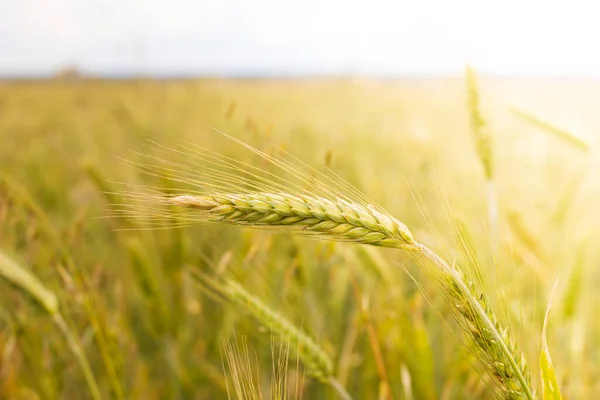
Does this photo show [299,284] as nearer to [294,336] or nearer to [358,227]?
[294,336]

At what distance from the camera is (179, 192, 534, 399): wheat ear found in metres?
0.59

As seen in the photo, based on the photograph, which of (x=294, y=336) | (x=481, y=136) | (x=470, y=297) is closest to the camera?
(x=470, y=297)

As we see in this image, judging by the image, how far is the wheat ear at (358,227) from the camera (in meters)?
0.59

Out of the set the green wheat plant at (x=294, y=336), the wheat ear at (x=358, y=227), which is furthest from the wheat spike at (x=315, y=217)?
the green wheat plant at (x=294, y=336)

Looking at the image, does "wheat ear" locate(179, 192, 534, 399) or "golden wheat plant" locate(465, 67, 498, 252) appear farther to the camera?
"golden wheat plant" locate(465, 67, 498, 252)

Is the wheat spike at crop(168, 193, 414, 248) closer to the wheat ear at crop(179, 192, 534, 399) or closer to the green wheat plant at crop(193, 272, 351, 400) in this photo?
the wheat ear at crop(179, 192, 534, 399)

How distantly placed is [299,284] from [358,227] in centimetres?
80

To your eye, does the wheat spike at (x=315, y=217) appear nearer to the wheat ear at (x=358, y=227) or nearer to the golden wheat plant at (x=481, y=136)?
the wheat ear at (x=358, y=227)

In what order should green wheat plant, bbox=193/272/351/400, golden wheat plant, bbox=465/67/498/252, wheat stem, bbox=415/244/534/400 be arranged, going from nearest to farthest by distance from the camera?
wheat stem, bbox=415/244/534/400 → green wheat plant, bbox=193/272/351/400 → golden wheat plant, bbox=465/67/498/252

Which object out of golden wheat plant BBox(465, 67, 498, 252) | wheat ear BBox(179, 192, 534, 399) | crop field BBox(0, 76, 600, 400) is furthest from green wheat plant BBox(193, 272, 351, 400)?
golden wheat plant BBox(465, 67, 498, 252)

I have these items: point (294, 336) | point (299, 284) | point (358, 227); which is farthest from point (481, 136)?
point (358, 227)

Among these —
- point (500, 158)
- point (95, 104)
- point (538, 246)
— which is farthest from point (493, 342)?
point (95, 104)

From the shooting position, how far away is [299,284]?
1384 mm

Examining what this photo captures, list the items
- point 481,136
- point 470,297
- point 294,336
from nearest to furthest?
1. point 470,297
2. point 294,336
3. point 481,136
